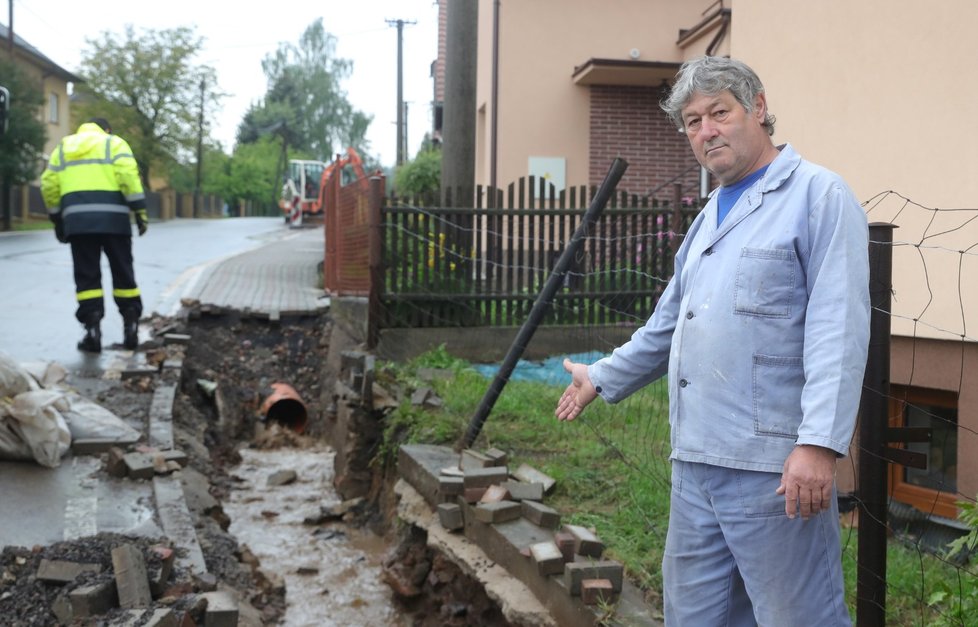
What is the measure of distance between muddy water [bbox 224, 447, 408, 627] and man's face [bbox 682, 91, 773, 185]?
418cm

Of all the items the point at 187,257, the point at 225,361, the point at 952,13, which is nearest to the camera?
the point at 952,13

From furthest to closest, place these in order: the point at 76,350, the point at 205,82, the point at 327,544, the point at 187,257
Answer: the point at 205,82 < the point at 187,257 < the point at 76,350 < the point at 327,544

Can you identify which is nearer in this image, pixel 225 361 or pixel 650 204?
pixel 650 204

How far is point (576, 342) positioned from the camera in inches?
370

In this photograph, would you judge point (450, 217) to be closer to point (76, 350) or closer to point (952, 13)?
point (76, 350)

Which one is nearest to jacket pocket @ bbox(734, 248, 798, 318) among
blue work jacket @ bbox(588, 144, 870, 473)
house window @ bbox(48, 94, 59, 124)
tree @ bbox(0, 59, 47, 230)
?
blue work jacket @ bbox(588, 144, 870, 473)

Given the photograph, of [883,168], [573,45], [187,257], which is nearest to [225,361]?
[883,168]

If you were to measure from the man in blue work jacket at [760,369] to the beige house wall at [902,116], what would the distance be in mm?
2649

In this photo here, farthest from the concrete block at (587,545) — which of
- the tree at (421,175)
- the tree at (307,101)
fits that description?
the tree at (307,101)

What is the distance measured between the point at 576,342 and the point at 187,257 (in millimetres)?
13129

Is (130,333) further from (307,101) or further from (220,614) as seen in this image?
(307,101)

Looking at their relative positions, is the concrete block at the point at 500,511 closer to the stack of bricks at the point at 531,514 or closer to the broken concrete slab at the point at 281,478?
the stack of bricks at the point at 531,514

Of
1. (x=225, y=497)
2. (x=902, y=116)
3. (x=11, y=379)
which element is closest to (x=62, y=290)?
(x=225, y=497)

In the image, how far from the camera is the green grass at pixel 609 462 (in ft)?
13.5
